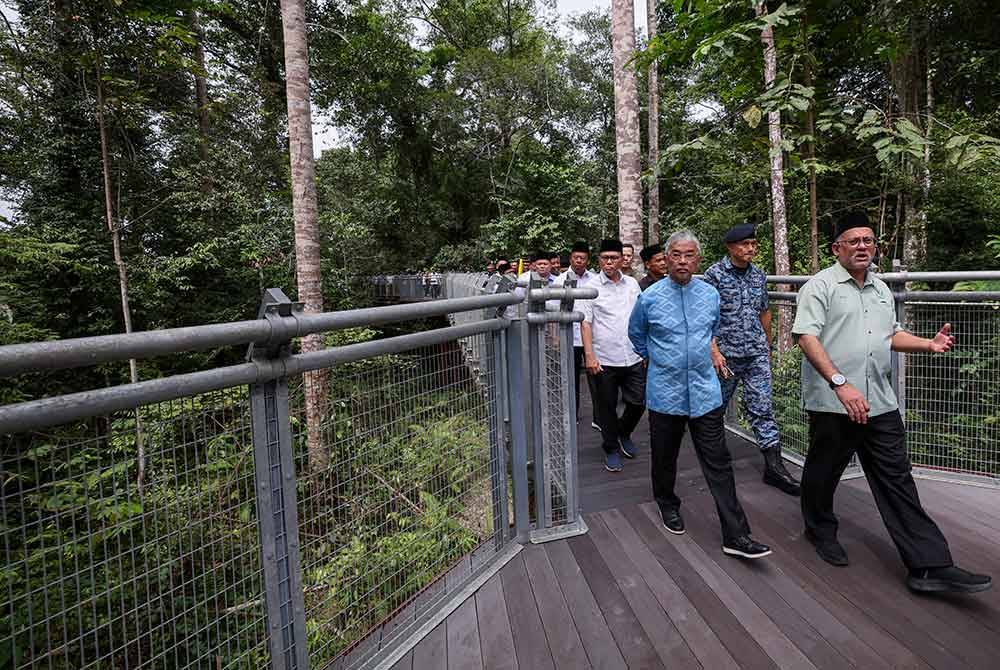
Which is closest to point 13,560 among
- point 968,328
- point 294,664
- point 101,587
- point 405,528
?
point 101,587

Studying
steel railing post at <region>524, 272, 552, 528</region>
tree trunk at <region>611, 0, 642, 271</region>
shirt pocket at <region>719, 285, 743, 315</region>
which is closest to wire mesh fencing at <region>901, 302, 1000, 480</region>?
shirt pocket at <region>719, 285, 743, 315</region>

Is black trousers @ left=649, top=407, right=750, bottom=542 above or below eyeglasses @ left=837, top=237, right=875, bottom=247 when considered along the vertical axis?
below

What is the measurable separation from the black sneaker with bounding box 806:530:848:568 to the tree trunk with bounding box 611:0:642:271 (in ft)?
16.5

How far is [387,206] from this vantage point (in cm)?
2238

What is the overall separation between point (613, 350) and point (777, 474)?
1.47 meters

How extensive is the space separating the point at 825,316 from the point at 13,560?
331 centimetres

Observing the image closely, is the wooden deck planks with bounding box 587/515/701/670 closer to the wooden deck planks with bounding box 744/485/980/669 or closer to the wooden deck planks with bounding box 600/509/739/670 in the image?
the wooden deck planks with bounding box 600/509/739/670

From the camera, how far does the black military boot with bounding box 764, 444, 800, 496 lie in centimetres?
372

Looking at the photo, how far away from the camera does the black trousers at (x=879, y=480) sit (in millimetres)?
2537

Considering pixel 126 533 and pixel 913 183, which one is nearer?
pixel 126 533

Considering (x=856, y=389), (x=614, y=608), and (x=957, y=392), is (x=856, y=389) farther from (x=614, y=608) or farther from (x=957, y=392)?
(x=957, y=392)

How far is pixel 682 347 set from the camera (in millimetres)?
3100

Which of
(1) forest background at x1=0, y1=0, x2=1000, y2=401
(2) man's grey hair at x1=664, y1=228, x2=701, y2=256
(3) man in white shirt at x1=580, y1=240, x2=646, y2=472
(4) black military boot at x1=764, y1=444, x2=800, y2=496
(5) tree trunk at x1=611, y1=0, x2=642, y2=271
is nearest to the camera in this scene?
(2) man's grey hair at x1=664, y1=228, x2=701, y2=256

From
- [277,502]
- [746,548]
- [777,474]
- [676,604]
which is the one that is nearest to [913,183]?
[777,474]
